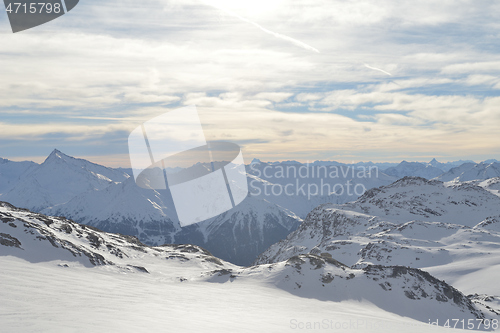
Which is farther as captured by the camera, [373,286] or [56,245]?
[373,286]

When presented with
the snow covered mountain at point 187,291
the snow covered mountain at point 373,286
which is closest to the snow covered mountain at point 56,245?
the snow covered mountain at point 187,291

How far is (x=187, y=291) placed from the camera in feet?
157

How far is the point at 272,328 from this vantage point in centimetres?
2872

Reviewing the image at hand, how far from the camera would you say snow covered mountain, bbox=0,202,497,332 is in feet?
87.7

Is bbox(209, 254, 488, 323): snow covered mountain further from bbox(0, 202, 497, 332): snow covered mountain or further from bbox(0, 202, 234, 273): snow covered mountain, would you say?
bbox(0, 202, 234, 273): snow covered mountain

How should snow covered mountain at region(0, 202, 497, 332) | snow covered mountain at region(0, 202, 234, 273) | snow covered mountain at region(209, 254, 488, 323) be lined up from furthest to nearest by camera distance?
snow covered mountain at region(209, 254, 488, 323) → snow covered mountain at region(0, 202, 234, 273) → snow covered mountain at region(0, 202, 497, 332)

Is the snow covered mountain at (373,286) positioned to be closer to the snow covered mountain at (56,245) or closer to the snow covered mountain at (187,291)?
the snow covered mountain at (187,291)

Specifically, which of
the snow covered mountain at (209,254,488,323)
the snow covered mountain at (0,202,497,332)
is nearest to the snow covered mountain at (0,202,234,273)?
the snow covered mountain at (0,202,497,332)

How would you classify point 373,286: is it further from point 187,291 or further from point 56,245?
point 56,245

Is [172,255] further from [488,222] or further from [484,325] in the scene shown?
[488,222]

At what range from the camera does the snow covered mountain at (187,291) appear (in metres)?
26.7

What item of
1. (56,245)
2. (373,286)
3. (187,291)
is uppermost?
(56,245)

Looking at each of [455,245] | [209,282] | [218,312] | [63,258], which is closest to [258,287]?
[209,282]

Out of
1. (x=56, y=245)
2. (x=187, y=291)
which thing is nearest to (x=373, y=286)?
(x=187, y=291)
